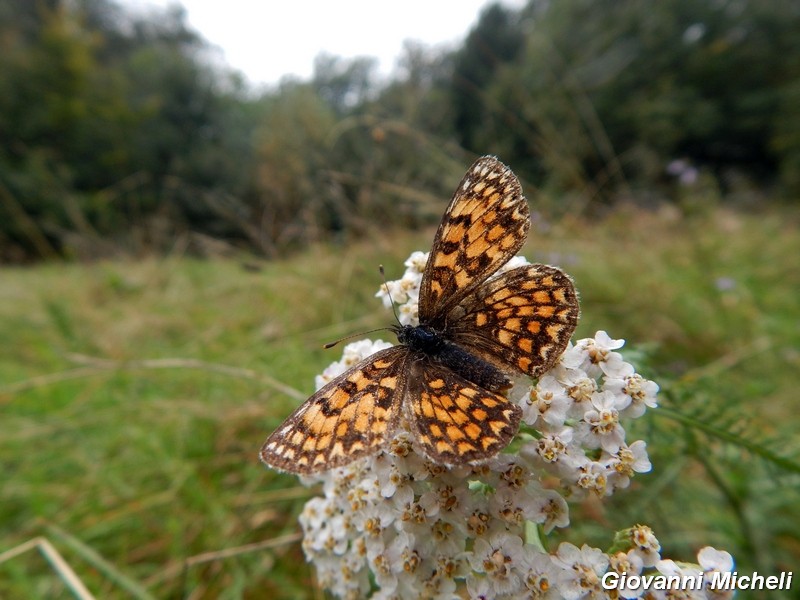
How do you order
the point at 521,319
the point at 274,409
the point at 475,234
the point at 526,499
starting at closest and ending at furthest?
the point at 526,499, the point at 521,319, the point at 475,234, the point at 274,409

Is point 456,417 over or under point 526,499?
over

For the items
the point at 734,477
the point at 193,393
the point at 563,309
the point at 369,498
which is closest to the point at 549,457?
the point at 563,309

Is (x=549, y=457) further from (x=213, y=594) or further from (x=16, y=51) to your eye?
(x=16, y=51)

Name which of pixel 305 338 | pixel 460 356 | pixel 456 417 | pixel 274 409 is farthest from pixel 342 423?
pixel 305 338

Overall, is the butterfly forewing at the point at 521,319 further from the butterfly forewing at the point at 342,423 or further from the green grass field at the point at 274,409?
the green grass field at the point at 274,409

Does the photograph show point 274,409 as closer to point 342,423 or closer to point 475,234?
point 342,423

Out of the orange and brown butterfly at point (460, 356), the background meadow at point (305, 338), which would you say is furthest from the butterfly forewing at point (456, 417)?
the background meadow at point (305, 338)

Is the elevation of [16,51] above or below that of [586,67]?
above
